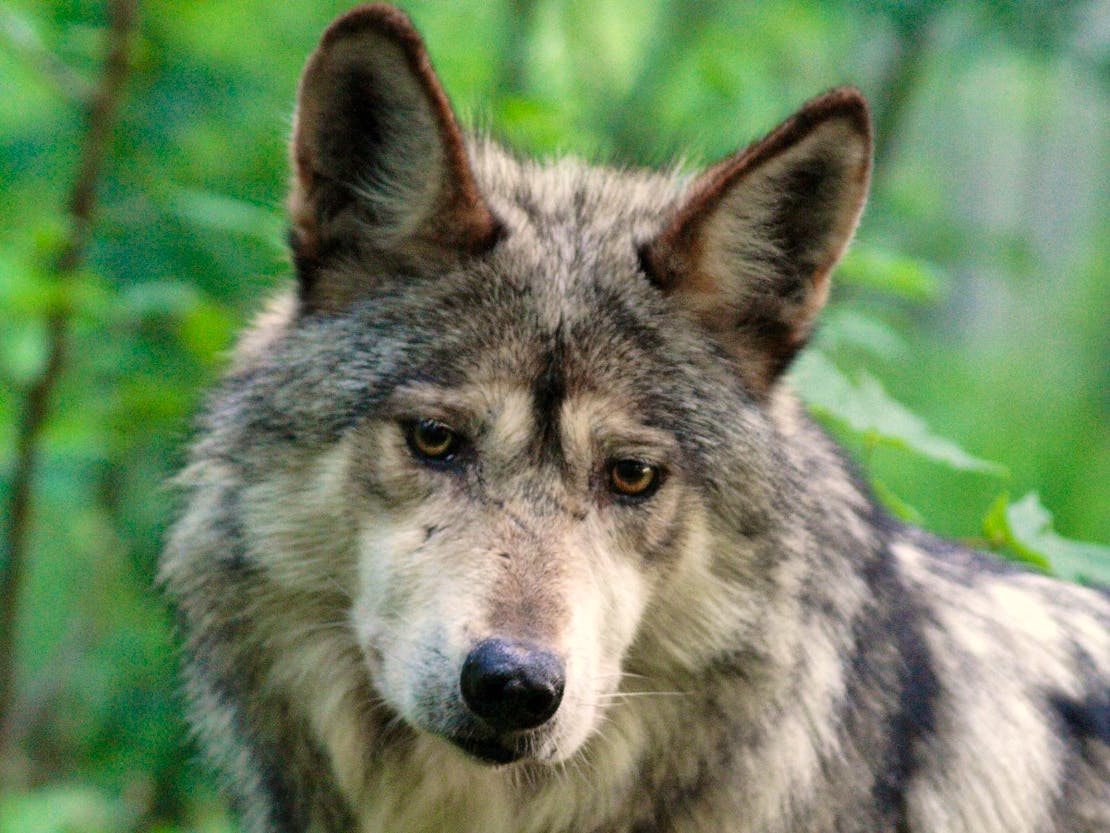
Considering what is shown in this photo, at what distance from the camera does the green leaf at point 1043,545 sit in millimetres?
3246

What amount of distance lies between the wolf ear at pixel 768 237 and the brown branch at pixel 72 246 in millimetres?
2739

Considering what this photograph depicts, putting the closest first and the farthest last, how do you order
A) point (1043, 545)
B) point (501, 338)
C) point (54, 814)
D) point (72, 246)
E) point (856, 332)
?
1. point (501, 338)
2. point (1043, 545)
3. point (856, 332)
4. point (72, 246)
5. point (54, 814)

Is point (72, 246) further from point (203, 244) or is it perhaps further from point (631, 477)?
point (631, 477)

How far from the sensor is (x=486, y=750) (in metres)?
2.62

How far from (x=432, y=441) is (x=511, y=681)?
639 mm

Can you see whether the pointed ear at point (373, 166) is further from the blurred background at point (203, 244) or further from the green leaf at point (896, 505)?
the green leaf at point (896, 505)

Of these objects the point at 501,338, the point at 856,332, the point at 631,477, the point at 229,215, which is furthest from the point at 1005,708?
the point at 229,215

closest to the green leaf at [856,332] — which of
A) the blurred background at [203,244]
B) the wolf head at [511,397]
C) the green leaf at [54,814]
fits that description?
the blurred background at [203,244]

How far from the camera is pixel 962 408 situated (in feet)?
43.3

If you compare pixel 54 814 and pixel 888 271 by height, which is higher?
pixel 888 271

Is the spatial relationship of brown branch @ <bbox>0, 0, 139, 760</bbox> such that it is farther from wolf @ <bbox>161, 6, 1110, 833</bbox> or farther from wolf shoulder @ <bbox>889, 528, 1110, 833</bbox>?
wolf shoulder @ <bbox>889, 528, 1110, 833</bbox>

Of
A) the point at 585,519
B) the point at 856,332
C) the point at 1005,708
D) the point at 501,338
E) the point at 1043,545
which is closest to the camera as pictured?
the point at 585,519

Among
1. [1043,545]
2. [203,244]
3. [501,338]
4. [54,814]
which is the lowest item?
[54,814]

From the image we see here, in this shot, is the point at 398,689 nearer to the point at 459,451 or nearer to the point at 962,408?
the point at 459,451
